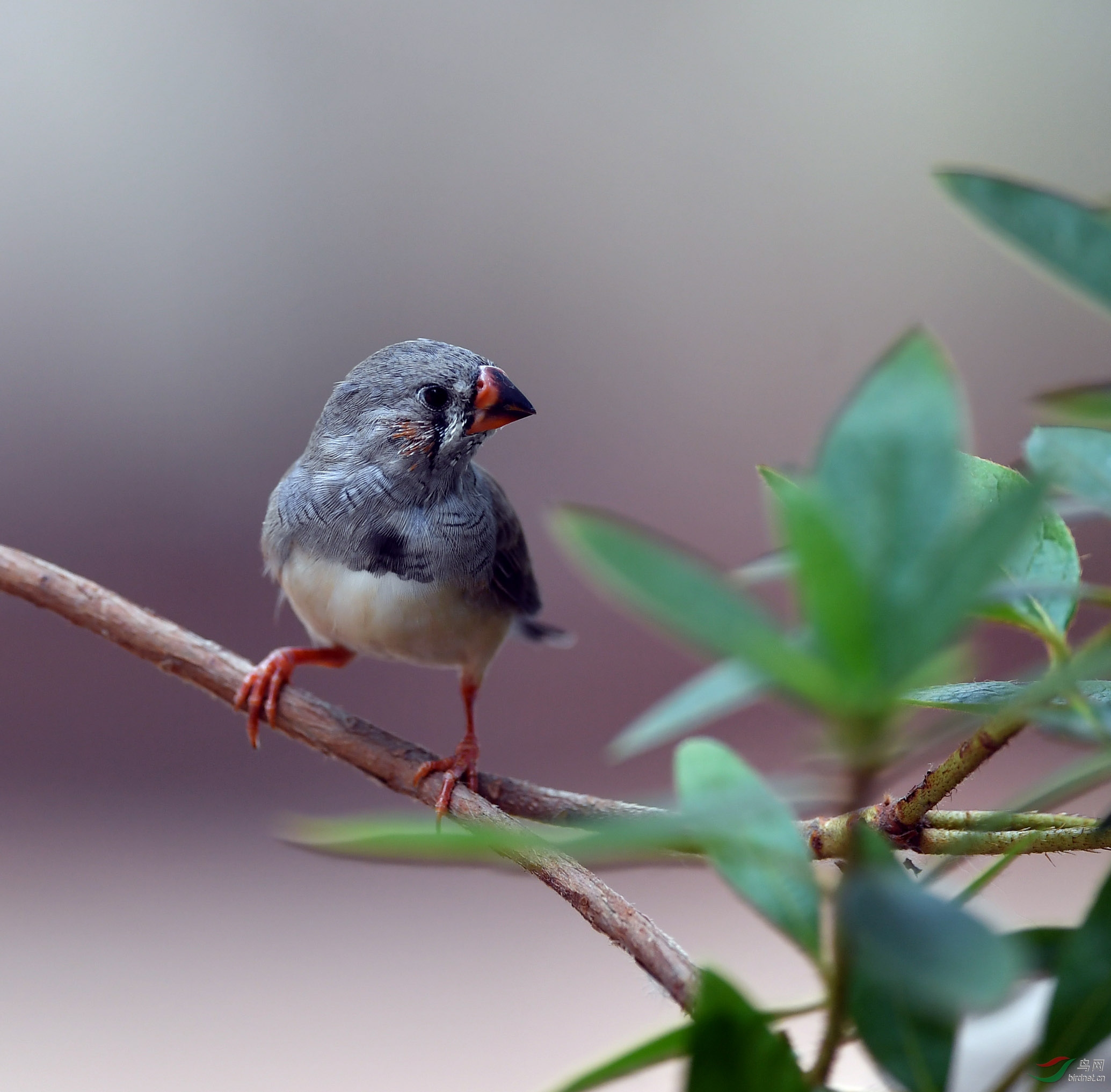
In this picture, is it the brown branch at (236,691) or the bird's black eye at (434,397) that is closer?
the brown branch at (236,691)

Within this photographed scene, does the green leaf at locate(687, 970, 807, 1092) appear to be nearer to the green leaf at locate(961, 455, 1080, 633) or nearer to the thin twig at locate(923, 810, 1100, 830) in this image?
the thin twig at locate(923, 810, 1100, 830)

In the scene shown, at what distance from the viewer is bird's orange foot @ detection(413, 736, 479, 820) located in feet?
2.96

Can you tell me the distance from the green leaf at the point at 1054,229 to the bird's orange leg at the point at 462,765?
1.73 ft

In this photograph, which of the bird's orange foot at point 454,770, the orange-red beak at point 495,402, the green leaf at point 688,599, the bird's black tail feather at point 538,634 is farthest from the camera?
the bird's black tail feather at point 538,634

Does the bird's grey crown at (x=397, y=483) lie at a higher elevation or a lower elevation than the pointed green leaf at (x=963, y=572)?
higher

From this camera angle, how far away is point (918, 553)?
0.25 m

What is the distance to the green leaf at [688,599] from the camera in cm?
22

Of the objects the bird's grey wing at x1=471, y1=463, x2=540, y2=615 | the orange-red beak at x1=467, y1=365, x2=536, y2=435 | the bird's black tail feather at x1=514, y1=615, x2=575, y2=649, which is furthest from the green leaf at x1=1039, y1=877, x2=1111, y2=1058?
the bird's black tail feather at x1=514, y1=615, x2=575, y2=649

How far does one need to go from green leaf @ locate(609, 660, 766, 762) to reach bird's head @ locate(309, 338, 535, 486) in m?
0.77

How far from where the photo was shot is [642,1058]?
1.09 ft

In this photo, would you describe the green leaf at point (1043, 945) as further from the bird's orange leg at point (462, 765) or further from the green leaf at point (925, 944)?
the bird's orange leg at point (462, 765)

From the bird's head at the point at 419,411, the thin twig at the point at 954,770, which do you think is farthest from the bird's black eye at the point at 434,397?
the thin twig at the point at 954,770

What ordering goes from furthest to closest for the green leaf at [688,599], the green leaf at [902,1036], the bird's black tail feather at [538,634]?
the bird's black tail feather at [538,634] < the green leaf at [902,1036] < the green leaf at [688,599]

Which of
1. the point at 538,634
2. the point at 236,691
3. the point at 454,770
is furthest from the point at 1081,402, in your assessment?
the point at 538,634
